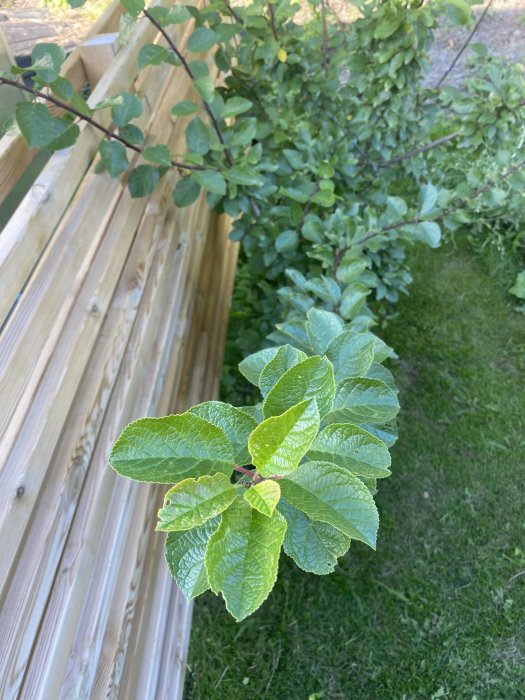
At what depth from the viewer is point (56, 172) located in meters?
1.22

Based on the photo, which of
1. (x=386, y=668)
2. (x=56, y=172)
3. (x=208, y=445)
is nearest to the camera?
(x=208, y=445)

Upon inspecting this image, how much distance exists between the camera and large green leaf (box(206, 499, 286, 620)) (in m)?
0.61

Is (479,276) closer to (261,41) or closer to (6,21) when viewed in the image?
(261,41)

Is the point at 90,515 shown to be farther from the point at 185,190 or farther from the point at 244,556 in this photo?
the point at 185,190

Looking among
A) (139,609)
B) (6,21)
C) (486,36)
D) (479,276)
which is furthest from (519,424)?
(486,36)

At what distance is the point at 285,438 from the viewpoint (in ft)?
2.21

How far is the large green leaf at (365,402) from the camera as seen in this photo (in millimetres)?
903

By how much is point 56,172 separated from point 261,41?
116cm

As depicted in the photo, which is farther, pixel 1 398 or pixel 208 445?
pixel 1 398

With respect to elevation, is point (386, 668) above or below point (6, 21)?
below

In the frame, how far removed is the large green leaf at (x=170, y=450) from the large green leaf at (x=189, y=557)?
3.7 inches

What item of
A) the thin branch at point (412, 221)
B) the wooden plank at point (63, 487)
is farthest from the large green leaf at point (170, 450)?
the thin branch at point (412, 221)

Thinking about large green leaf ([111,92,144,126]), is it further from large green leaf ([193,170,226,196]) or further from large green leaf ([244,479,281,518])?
large green leaf ([244,479,281,518])

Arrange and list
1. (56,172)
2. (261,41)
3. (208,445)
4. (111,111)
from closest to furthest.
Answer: (208,445), (56,172), (111,111), (261,41)
